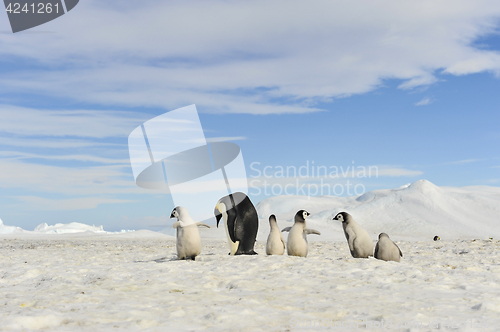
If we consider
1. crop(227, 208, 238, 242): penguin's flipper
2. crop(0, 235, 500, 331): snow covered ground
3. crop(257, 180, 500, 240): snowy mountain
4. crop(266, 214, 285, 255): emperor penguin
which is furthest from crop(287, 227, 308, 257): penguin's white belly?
crop(257, 180, 500, 240): snowy mountain

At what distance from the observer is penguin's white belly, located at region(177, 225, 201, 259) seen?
903cm

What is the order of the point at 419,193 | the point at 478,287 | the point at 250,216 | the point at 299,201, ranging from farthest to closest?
the point at 299,201 < the point at 419,193 < the point at 250,216 < the point at 478,287

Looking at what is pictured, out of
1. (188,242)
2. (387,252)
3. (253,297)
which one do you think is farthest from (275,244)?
(253,297)

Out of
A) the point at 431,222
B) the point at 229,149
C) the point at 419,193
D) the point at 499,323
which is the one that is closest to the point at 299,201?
the point at 419,193

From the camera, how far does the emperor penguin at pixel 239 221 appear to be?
Result: 9.98 meters

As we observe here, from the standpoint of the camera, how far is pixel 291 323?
12.4 ft

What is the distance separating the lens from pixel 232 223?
10.0 metres

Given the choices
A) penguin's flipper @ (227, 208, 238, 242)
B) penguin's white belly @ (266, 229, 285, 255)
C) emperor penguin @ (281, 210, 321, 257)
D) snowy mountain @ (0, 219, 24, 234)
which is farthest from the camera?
snowy mountain @ (0, 219, 24, 234)

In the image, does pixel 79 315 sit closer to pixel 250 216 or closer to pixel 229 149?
pixel 250 216

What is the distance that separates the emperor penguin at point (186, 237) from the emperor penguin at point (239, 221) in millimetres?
1079

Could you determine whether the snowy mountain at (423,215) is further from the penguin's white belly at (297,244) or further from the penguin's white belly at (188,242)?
the penguin's white belly at (188,242)

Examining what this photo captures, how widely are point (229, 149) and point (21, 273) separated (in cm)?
613

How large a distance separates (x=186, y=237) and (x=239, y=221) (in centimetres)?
156

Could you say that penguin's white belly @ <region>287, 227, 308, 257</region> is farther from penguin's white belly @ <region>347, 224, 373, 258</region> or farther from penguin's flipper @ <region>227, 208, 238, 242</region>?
penguin's flipper @ <region>227, 208, 238, 242</region>
